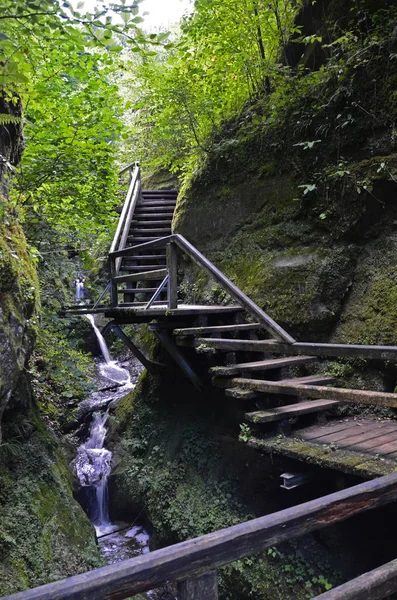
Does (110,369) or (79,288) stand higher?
(79,288)

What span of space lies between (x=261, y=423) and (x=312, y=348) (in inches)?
33.5

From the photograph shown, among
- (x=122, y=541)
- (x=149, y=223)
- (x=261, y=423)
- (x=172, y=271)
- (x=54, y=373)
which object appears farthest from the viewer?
(x=149, y=223)

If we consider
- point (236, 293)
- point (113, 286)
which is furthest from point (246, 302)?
point (113, 286)

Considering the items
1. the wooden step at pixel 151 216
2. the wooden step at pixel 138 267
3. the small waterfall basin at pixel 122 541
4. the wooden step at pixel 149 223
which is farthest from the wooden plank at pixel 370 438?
the wooden step at pixel 151 216

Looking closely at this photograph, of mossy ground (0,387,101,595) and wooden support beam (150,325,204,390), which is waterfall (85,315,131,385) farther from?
mossy ground (0,387,101,595)

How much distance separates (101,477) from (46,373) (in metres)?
2.15

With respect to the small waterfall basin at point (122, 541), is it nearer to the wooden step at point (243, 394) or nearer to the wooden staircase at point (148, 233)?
the wooden step at point (243, 394)

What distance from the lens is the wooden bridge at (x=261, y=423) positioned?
4.31 ft

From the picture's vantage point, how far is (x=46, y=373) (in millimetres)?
7688

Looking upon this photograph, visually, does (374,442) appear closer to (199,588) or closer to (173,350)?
(199,588)

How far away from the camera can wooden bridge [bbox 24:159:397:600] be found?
4.31ft

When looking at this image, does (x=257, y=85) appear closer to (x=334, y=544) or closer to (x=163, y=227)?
(x=163, y=227)

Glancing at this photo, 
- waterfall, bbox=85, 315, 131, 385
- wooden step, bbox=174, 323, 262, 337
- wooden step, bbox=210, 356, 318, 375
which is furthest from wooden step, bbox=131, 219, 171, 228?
wooden step, bbox=210, 356, 318, 375

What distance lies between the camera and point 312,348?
387 centimetres
